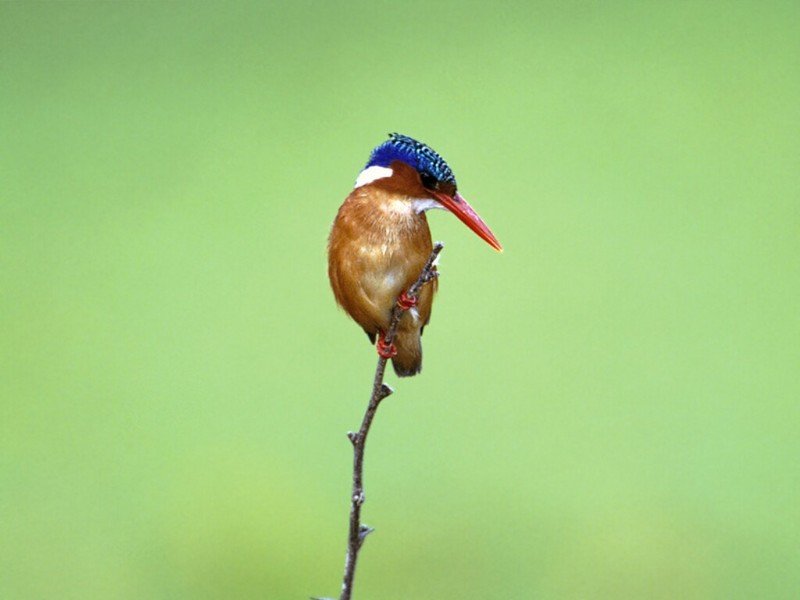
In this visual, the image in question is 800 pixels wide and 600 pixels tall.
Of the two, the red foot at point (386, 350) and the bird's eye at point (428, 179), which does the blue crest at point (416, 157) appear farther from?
the red foot at point (386, 350)

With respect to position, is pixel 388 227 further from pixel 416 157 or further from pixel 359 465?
pixel 359 465

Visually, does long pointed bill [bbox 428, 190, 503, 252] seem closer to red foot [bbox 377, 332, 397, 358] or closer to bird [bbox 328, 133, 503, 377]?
bird [bbox 328, 133, 503, 377]

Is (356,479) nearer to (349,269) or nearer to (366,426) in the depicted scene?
(366,426)

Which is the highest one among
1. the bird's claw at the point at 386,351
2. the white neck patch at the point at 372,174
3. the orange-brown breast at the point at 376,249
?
the white neck patch at the point at 372,174

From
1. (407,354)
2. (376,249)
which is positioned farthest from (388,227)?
(407,354)

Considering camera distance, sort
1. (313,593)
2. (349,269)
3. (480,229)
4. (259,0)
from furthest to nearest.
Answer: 1. (259,0)
2. (313,593)
3. (349,269)
4. (480,229)

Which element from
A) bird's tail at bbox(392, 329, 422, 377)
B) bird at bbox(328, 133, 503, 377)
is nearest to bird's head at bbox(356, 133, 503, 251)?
bird at bbox(328, 133, 503, 377)

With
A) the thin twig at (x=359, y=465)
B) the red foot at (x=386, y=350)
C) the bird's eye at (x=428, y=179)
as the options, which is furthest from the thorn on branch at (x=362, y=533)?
the bird's eye at (x=428, y=179)

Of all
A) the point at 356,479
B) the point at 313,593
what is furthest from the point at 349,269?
the point at 313,593
